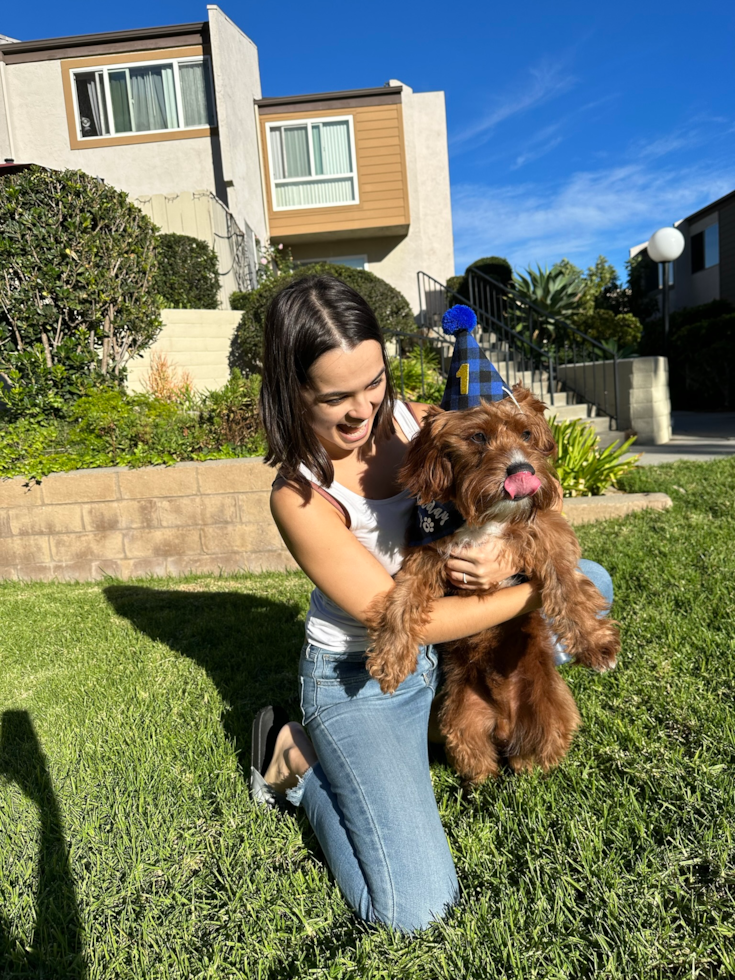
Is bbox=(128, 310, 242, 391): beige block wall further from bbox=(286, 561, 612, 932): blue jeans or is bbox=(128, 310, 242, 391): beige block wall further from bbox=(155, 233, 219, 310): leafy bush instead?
bbox=(286, 561, 612, 932): blue jeans

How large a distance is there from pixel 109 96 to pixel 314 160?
5.79 meters

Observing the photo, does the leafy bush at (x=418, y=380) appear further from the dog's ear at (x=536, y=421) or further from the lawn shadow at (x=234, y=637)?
the dog's ear at (x=536, y=421)

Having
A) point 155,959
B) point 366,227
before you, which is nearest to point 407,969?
point 155,959

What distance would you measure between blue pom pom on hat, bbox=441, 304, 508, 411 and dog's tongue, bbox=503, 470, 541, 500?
0.34 metres

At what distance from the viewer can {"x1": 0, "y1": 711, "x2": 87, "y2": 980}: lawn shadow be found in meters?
2.04

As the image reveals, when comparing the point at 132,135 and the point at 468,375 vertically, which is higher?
the point at 132,135

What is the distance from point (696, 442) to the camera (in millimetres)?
10195

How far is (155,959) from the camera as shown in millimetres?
2029

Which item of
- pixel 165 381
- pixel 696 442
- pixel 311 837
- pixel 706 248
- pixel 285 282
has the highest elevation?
pixel 706 248

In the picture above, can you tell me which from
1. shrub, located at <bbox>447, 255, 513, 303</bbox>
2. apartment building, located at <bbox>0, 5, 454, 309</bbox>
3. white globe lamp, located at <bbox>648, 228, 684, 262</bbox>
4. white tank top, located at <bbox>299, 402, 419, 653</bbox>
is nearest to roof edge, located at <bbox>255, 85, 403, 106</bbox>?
apartment building, located at <bbox>0, 5, 454, 309</bbox>

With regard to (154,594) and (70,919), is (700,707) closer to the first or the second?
(70,919)

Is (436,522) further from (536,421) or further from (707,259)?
(707,259)

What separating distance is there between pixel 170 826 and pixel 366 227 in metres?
18.8

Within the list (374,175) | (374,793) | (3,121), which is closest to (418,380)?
(374,793)
